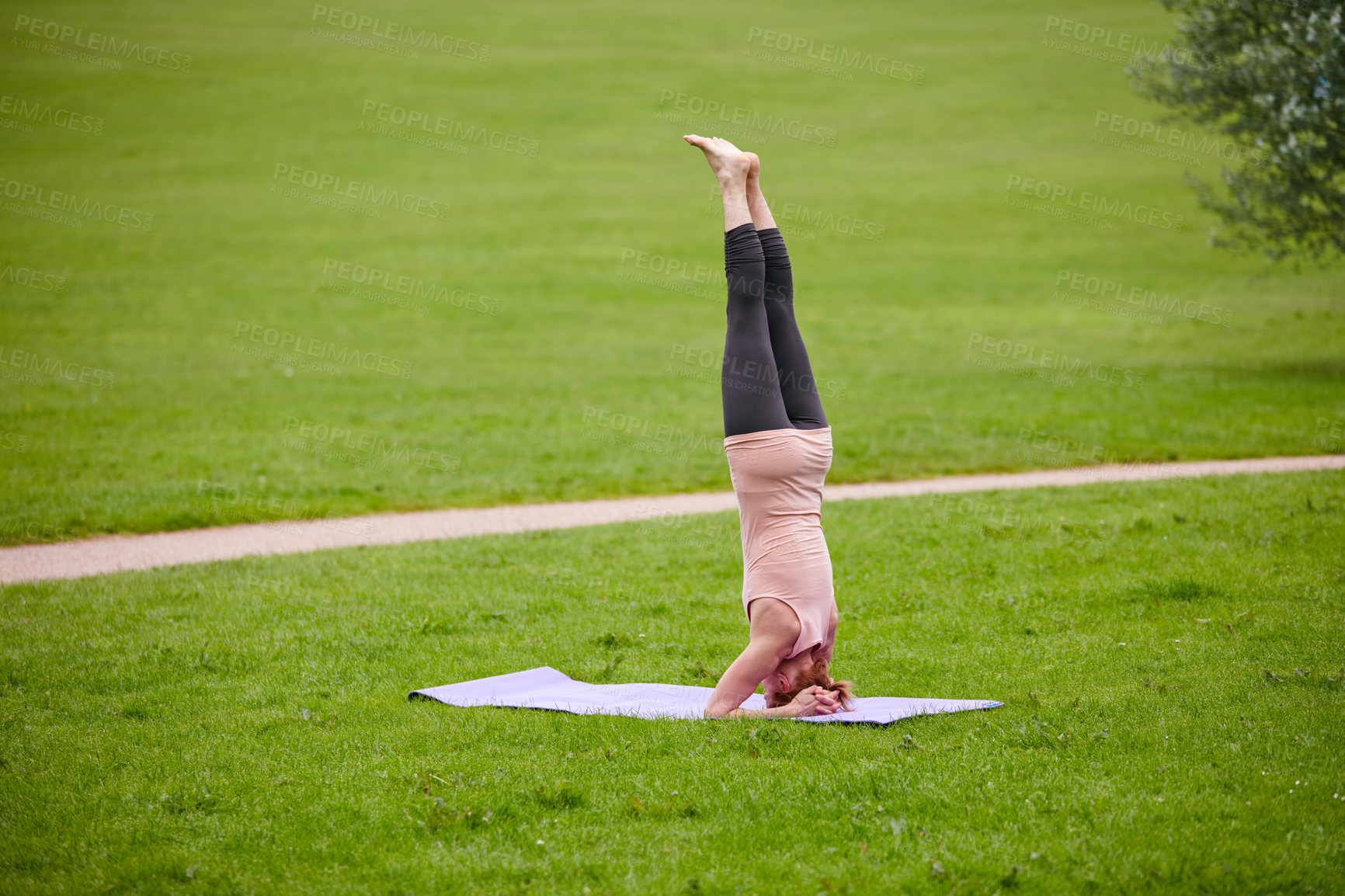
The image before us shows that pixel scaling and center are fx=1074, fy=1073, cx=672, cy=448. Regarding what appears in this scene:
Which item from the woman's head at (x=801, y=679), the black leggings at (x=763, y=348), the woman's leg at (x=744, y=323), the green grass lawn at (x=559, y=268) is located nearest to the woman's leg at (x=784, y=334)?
the black leggings at (x=763, y=348)

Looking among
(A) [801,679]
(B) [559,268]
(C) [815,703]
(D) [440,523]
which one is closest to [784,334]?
(A) [801,679]

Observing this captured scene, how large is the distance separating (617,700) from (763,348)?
2.51m

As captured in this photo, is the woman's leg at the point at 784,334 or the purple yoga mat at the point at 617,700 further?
the purple yoga mat at the point at 617,700

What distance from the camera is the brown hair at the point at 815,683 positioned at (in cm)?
650

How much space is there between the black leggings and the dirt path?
6.35 metres

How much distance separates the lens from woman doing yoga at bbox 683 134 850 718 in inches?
245

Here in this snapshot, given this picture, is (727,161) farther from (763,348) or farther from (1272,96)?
(1272,96)

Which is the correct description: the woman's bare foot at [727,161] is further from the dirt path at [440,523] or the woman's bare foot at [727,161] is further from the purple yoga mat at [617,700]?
the dirt path at [440,523]

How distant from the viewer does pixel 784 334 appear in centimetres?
650

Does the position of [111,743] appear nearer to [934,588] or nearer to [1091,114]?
[934,588]

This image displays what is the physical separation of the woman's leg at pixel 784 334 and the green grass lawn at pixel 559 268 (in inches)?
320

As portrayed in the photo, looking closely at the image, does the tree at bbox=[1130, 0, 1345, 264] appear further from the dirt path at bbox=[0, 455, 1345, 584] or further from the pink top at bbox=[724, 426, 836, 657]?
the pink top at bbox=[724, 426, 836, 657]

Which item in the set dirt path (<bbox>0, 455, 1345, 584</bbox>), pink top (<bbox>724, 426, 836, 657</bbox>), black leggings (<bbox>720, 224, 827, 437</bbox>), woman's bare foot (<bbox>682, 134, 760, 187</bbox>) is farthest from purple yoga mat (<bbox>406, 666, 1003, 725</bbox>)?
dirt path (<bbox>0, 455, 1345, 584</bbox>)

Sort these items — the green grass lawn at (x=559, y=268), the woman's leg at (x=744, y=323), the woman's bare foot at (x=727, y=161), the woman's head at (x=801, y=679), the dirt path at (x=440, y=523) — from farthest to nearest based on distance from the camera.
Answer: the green grass lawn at (x=559, y=268) < the dirt path at (x=440, y=523) < the woman's head at (x=801, y=679) < the woman's bare foot at (x=727, y=161) < the woman's leg at (x=744, y=323)
